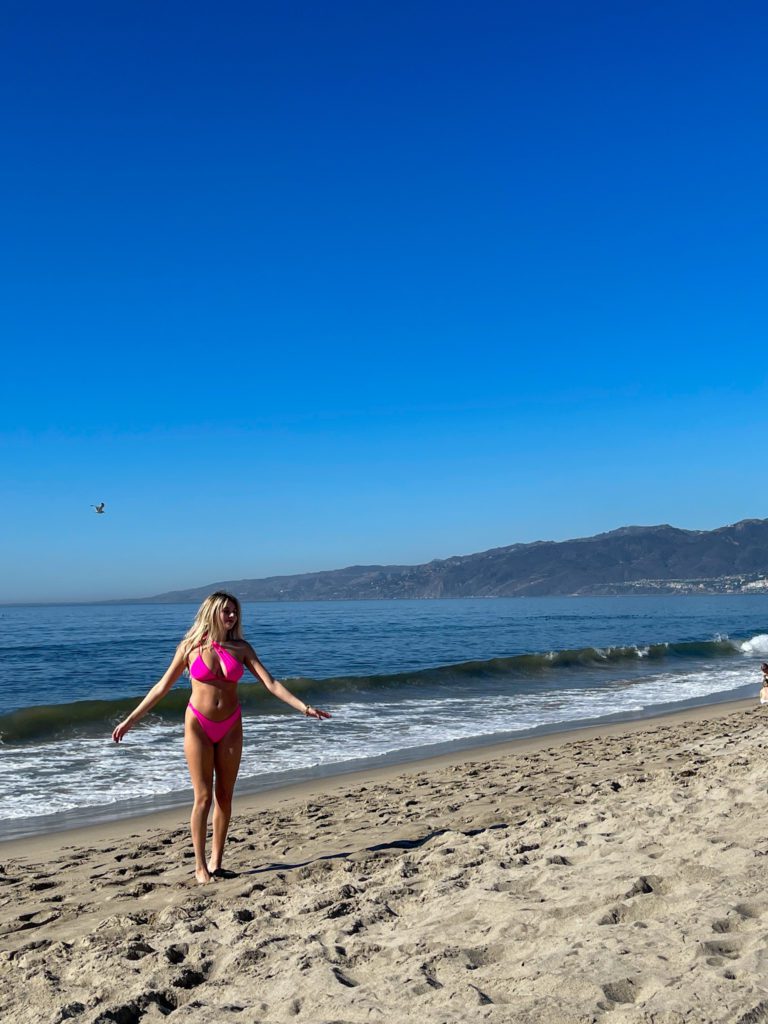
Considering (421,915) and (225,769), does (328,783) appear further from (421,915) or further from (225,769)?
(421,915)

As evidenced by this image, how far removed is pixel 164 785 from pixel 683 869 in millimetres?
7259

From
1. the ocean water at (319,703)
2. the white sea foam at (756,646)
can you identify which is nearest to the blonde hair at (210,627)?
the ocean water at (319,703)

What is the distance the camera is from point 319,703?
778 inches

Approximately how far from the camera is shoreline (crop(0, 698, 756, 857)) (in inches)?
295

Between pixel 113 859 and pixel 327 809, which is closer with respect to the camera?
pixel 113 859

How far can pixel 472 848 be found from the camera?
5.49 m

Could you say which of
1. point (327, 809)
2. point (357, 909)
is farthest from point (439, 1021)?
point (327, 809)

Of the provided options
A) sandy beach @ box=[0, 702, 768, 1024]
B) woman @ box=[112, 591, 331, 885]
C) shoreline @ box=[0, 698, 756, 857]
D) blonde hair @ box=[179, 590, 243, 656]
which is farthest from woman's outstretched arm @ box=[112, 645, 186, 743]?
shoreline @ box=[0, 698, 756, 857]

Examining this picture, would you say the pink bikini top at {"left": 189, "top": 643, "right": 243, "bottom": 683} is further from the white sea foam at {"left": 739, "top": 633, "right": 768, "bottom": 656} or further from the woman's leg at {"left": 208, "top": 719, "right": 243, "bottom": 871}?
the white sea foam at {"left": 739, "top": 633, "right": 768, "bottom": 656}

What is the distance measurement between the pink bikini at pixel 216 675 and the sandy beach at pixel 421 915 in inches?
39.1

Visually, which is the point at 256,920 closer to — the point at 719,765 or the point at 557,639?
the point at 719,765

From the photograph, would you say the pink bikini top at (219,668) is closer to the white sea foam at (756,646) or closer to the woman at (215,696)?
the woman at (215,696)

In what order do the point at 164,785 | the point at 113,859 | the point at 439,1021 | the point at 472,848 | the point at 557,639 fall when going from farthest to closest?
the point at 557,639 < the point at 164,785 < the point at 113,859 < the point at 472,848 < the point at 439,1021

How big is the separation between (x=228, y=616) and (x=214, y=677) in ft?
1.28
